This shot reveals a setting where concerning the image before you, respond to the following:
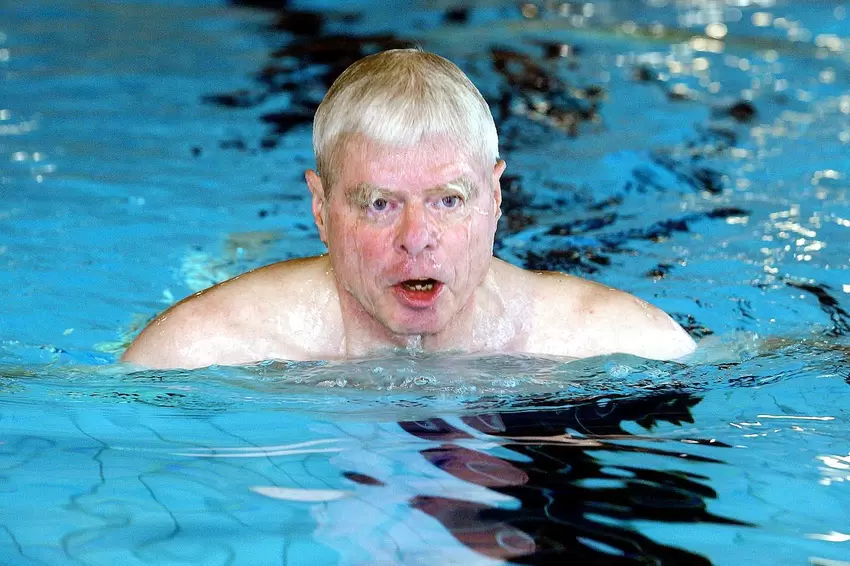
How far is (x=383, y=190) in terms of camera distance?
3219 millimetres

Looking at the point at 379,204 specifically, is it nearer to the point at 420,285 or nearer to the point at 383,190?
the point at 383,190

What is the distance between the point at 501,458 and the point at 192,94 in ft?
19.4

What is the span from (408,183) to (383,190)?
0.07 m

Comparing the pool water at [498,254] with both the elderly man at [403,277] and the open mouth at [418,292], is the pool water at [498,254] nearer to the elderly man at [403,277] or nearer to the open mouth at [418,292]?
the elderly man at [403,277]

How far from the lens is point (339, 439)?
309cm

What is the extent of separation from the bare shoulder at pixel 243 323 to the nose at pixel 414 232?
1.78ft

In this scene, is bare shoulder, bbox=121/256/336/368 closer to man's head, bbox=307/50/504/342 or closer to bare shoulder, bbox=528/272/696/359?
man's head, bbox=307/50/504/342

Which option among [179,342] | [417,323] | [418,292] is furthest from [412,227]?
[179,342]

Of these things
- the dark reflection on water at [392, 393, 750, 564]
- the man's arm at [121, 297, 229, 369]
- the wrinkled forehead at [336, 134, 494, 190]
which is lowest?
the dark reflection on water at [392, 393, 750, 564]

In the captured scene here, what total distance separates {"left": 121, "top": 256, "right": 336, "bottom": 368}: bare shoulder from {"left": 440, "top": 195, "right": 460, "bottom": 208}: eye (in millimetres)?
593

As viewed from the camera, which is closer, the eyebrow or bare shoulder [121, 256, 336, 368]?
the eyebrow

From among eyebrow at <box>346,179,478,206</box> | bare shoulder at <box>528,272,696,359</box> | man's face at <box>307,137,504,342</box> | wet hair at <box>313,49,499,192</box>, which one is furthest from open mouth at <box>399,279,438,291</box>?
bare shoulder at <box>528,272,696,359</box>

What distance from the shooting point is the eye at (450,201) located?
Answer: 3250 millimetres

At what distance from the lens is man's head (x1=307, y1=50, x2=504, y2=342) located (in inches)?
126
